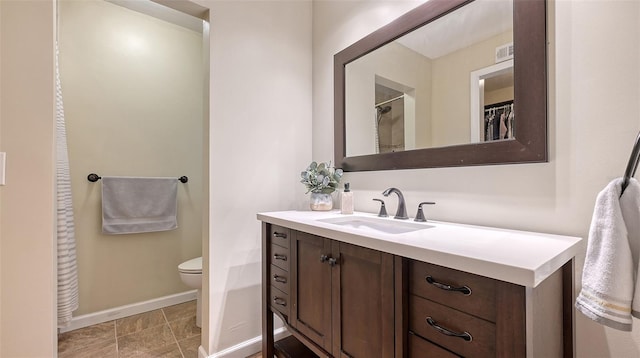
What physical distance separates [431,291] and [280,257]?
2.70ft

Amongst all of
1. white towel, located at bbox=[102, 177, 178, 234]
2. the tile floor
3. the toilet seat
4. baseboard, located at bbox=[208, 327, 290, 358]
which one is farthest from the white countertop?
white towel, located at bbox=[102, 177, 178, 234]

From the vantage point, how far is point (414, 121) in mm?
1460

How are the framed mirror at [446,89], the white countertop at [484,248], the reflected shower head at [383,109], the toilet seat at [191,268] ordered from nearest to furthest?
the white countertop at [484,248] < the framed mirror at [446,89] < the reflected shower head at [383,109] < the toilet seat at [191,268]

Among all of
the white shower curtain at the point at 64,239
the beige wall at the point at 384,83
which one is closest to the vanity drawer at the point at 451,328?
the beige wall at the point at 384,83

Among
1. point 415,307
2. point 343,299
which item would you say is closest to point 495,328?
point 415,307

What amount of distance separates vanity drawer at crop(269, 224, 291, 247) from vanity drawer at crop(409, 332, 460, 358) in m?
0.71

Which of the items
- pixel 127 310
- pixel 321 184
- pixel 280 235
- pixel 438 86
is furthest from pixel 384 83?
pixel 127 310

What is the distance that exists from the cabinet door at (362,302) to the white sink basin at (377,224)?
35cm

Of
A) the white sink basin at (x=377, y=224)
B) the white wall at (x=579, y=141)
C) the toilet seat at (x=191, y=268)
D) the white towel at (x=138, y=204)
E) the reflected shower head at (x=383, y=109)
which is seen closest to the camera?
the white wall at (x=579, y=141)

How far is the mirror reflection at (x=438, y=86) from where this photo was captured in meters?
1.13

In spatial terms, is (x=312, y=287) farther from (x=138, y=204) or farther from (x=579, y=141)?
→ (x=138, y=204)

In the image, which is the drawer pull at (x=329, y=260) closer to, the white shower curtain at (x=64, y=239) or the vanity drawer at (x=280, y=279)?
the vanity drawer at (x=280, y=279)


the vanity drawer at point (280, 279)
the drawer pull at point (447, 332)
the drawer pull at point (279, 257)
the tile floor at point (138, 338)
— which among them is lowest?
the tile floor at point (138, 338)

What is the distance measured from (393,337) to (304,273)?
19.9 inches
